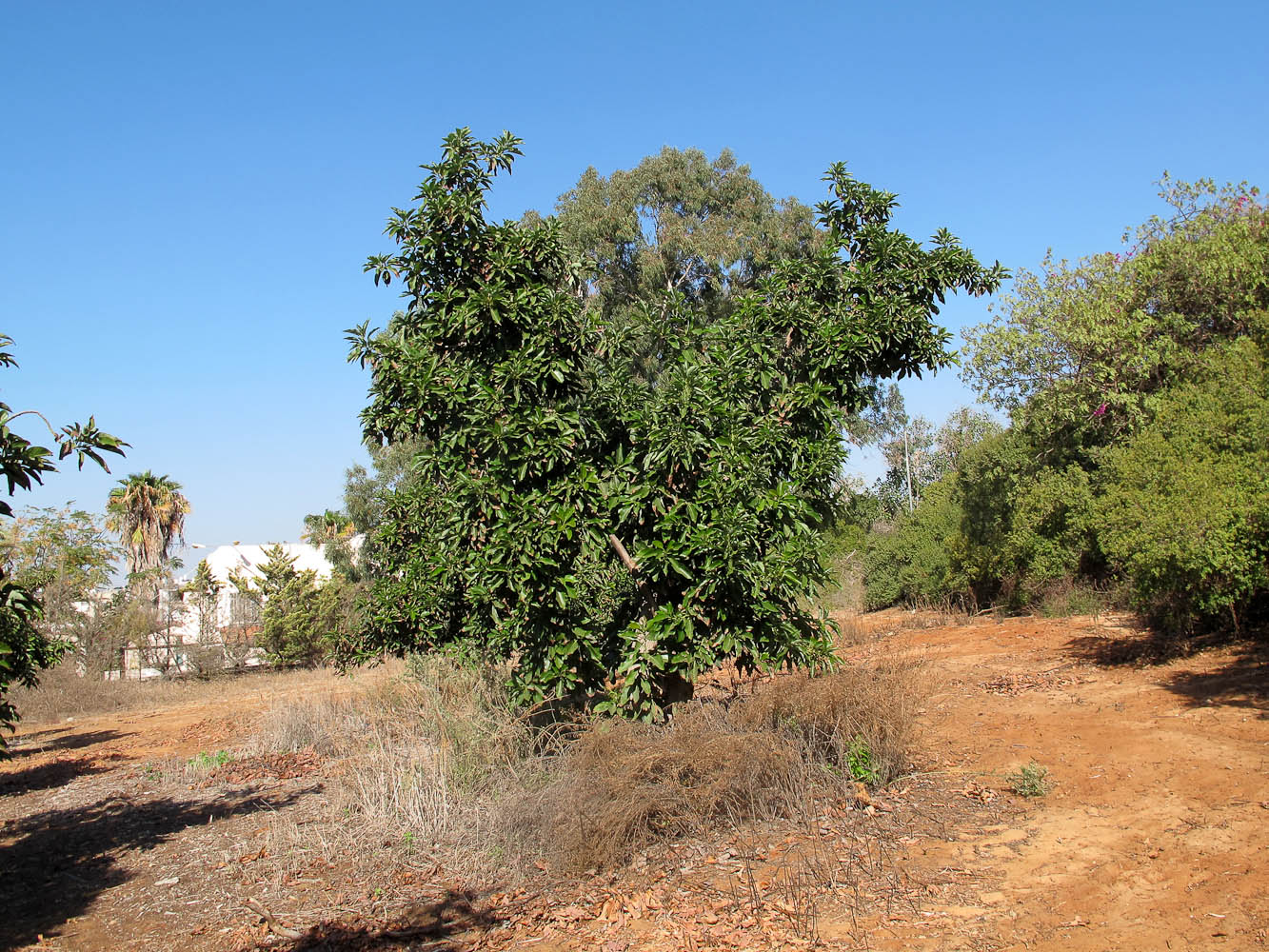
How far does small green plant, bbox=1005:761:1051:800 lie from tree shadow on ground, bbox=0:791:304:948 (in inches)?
250

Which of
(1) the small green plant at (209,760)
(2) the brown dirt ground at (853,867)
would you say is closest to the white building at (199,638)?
(1) the small green plant at (209,760)

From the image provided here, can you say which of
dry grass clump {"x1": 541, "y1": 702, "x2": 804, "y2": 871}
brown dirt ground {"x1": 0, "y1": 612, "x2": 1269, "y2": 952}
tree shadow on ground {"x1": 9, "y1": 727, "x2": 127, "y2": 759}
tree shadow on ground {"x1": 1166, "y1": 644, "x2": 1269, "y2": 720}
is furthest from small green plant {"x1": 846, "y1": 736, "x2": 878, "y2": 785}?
tree shadow on ground {"x1": 9, "y1": 727, "x2": 127, "y2": 759}

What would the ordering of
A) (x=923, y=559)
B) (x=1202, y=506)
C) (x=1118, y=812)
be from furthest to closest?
(x=923, y=559)
(x=1202, y=506)
(x=1118, y=812)

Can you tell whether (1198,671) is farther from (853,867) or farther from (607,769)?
(607,769)

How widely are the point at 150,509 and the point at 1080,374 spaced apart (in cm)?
2902

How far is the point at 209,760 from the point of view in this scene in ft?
34.3

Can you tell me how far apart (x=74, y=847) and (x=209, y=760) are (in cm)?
293

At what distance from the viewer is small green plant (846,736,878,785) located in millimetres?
6742

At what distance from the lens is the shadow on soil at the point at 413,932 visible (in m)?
5.11

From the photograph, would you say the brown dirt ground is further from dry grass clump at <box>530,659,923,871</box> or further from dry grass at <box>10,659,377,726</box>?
dry grass at <box>10,659,377,726</box>

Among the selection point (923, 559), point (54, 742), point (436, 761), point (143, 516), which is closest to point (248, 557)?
point (143, 516)

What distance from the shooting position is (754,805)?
6.23 meters

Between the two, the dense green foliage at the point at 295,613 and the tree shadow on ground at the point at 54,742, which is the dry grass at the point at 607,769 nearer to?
the tree shadow on ground at the point at 54,742

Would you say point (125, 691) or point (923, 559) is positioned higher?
point (923, 559)
